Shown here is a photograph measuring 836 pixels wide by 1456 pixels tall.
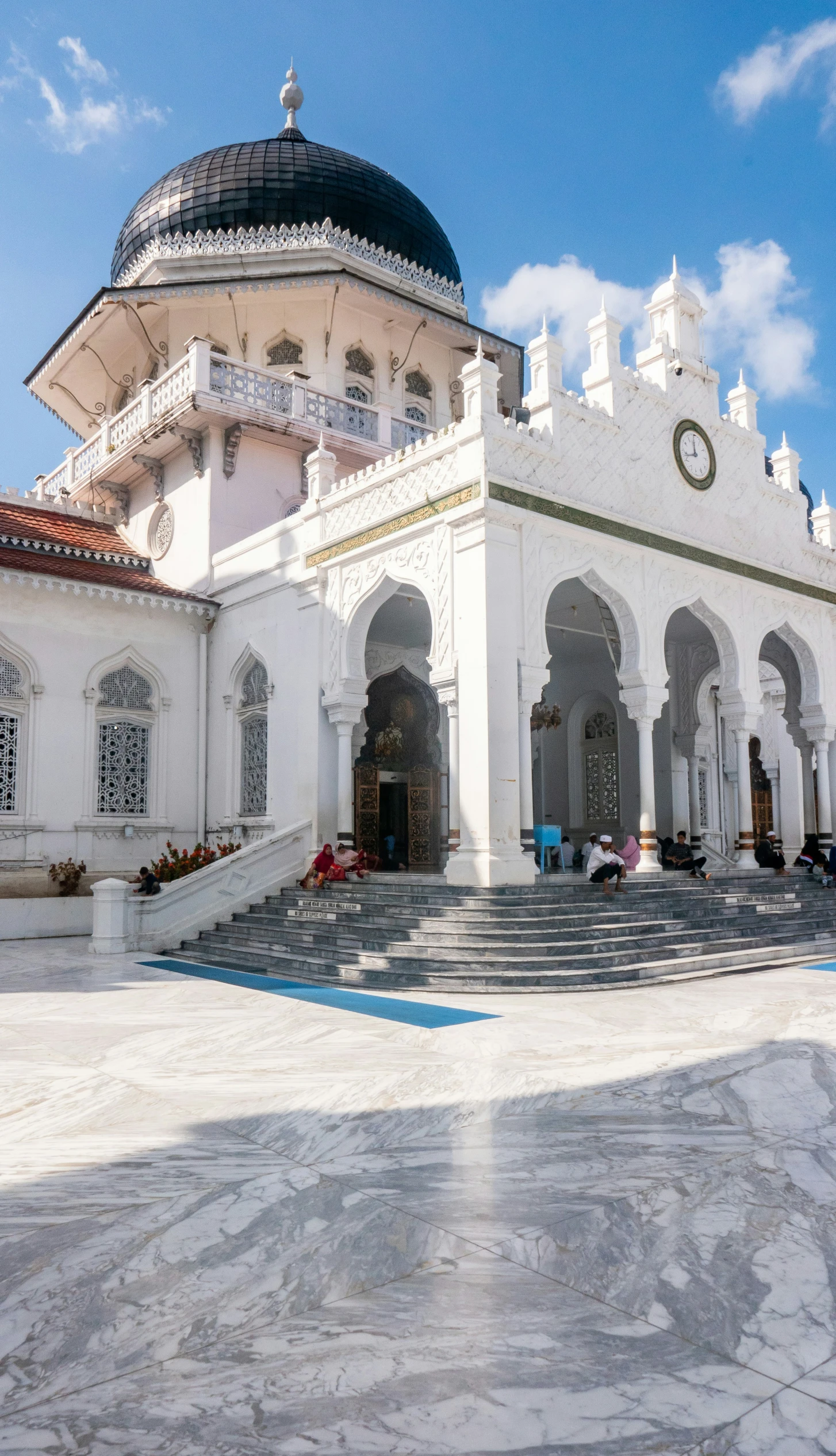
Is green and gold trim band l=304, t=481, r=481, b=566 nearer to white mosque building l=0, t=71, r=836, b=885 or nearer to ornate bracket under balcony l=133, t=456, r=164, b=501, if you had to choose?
white mosque building l=0, t=71, r=836, b=885

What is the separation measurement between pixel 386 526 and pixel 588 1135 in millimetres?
8805

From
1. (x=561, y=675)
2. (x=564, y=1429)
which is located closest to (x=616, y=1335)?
(x=564, y=1429)

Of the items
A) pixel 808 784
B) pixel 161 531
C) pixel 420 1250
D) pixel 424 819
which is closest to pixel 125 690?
pixel 161 531

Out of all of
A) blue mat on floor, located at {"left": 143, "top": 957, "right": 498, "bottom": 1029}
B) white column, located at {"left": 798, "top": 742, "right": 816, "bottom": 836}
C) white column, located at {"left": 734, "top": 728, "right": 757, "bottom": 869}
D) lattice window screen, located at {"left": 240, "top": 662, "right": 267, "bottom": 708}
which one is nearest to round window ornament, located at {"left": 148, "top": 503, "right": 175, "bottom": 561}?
lattice window screen, located at {"left": 240, "top": 662, "right": 267, "bottom": 708}

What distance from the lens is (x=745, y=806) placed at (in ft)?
45.0

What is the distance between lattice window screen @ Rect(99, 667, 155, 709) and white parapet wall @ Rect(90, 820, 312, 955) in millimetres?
3012

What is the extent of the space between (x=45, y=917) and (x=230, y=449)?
745 cm

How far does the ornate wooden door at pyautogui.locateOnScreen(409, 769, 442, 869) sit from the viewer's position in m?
14.8

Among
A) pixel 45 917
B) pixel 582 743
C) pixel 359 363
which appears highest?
pixel 359 363

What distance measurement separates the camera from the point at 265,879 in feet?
39.7

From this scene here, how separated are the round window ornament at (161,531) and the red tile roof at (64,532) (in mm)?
240

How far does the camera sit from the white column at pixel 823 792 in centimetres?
1466

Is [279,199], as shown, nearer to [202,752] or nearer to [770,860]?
[202,752]

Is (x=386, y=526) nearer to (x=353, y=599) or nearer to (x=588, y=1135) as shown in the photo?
(x=353, y=599)
